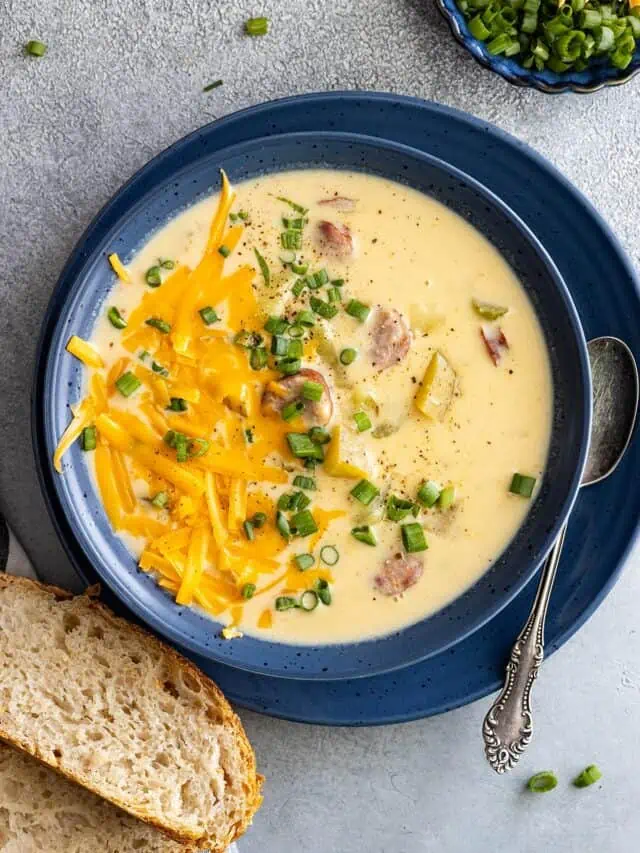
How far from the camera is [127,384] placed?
104 inches

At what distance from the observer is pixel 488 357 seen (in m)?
2.67

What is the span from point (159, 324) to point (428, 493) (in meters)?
0.88

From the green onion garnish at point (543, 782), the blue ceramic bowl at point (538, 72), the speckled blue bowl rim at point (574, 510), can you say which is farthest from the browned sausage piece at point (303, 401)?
the green onion garnish at point (543, 782)

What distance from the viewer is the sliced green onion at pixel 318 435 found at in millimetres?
2637

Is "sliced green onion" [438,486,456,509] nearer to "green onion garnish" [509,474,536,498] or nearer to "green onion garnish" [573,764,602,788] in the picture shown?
"green onion garnish" [509,474,536,498]

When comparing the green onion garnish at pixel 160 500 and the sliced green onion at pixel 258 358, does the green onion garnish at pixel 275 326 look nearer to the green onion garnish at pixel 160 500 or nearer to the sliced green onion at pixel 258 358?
the sliced green onion at pixel 258 358

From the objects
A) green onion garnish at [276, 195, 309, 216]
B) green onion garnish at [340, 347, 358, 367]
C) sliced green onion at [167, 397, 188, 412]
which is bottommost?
sliced green onion at [167, 397, 188, 412]

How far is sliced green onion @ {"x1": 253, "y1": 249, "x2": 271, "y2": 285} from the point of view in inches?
106

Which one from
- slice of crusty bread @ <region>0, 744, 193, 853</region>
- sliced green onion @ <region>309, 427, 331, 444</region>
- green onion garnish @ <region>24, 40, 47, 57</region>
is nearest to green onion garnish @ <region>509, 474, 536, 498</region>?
sliced green onion @ <region>309, 427, 331, 444</region>

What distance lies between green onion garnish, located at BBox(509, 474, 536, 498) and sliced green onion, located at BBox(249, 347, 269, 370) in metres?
0.78

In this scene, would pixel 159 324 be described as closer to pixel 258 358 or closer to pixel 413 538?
pixel 258 358

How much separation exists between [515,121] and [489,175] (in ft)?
1.25

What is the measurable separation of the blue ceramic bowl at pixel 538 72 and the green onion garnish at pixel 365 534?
1.45 m

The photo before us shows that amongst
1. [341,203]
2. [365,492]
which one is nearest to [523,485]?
[365,492]
